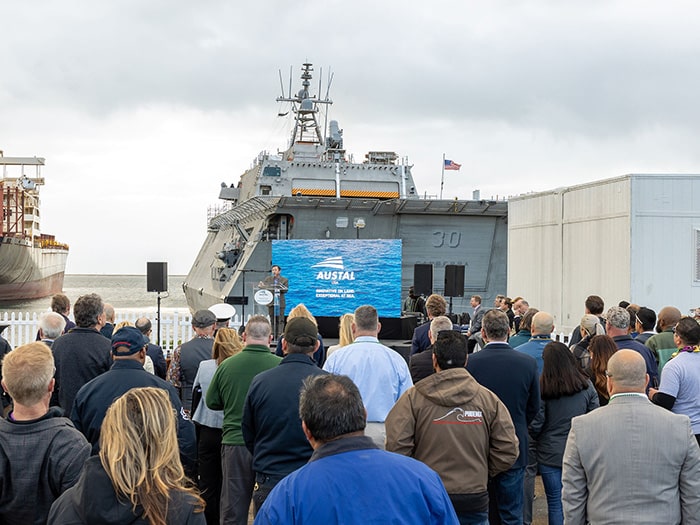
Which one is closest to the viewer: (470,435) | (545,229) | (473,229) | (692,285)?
(470,435)

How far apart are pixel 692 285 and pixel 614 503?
36.8 ft

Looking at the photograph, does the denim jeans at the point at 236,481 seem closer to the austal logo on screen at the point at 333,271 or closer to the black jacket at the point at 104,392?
the black jacket at the point at 104,392

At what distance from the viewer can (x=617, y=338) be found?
6.35 metres

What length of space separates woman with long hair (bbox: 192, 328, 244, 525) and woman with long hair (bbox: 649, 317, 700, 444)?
3.16m

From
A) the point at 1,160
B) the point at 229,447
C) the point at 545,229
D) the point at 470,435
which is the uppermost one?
the point at 1,160

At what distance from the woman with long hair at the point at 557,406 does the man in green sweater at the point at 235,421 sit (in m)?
1.99

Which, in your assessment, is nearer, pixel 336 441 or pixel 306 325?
pixel 336 441

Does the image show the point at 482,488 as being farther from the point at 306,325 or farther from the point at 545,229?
the point at 545,229

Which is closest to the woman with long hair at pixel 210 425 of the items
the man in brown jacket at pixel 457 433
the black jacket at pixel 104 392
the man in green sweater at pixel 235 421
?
the man in green sweater at pixel 235 421

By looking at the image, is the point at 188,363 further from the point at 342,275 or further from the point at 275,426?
the point at 342,275

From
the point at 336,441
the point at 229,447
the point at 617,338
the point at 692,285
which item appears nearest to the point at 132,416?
the point at 336,441

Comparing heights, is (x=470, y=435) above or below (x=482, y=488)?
above

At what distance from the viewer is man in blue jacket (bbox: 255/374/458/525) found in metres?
2.44

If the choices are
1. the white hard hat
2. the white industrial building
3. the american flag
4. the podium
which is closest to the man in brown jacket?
the white hard hat
